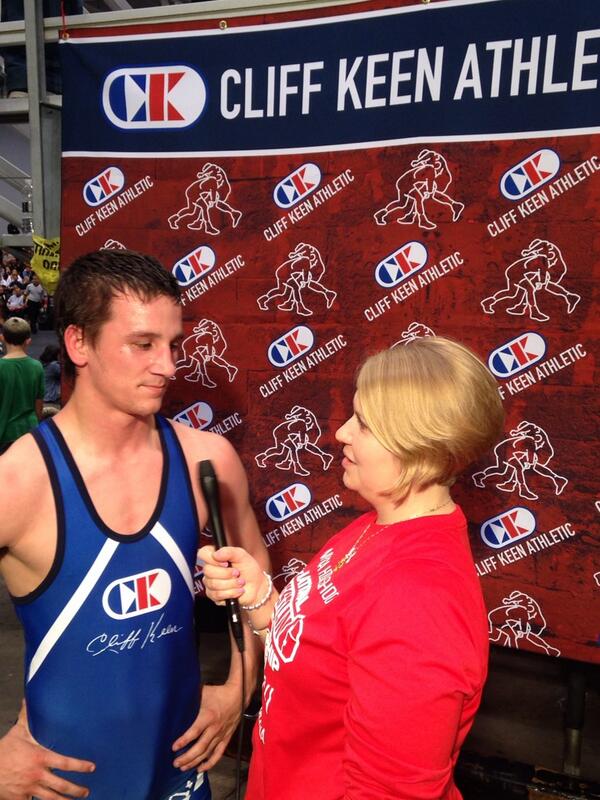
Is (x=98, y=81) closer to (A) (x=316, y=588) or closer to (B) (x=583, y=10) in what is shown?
(B) (x=583, y=10)

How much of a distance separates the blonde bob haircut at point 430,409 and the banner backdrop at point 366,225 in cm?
151

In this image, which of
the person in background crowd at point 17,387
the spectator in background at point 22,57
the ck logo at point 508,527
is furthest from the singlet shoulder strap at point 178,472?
the person in background crowd at point 17,387

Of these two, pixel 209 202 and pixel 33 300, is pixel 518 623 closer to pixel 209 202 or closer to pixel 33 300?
pixel 209 202

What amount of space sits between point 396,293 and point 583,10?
121 cm

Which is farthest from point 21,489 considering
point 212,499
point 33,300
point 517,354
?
point 33,300

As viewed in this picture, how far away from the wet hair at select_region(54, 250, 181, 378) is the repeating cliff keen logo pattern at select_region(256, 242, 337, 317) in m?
1.27

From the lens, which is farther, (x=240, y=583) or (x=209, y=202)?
(x=209, y=202)

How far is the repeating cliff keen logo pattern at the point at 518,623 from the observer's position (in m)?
2.77

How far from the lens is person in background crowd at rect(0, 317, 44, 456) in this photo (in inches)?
212

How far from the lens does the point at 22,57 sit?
11.9ft

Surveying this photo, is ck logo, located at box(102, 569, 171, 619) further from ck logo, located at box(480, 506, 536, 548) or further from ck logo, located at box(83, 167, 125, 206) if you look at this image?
ck logo, located at box(83, 167, 125, 206)

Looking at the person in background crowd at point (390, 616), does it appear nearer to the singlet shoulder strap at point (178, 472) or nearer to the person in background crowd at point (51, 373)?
the singlet shoulder strap at point (178, 472)

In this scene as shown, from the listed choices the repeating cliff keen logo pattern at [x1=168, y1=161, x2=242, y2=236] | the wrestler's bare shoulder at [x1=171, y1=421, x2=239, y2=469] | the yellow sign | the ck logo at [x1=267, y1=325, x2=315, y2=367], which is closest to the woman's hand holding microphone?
the wrestler's bare shoulder at [x1=171, y1=421, x2=239, y2=469]

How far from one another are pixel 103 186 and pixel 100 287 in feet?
6.12
